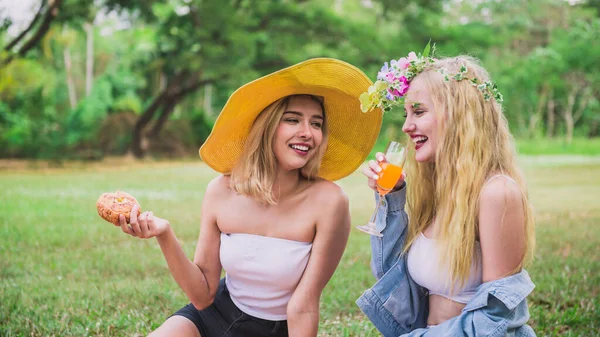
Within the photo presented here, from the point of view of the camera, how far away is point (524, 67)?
32.2 m

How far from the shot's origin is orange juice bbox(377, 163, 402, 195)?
2910 mm

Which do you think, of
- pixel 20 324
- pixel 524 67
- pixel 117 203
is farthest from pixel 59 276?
pixel 524 67

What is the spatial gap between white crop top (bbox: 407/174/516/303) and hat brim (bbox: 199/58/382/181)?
2.43 feet

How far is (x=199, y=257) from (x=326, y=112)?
95cm

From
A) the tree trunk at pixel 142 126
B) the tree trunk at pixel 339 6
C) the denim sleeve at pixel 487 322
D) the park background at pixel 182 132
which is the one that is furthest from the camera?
the tree trunk at pixel 339 6

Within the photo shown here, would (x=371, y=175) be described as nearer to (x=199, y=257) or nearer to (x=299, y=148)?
(x=299, y=148)

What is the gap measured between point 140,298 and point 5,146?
865 inches

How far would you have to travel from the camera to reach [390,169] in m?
2.91

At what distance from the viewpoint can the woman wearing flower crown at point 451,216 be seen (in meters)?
2.60

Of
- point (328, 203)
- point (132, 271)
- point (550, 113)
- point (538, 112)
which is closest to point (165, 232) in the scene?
point (328, 203)

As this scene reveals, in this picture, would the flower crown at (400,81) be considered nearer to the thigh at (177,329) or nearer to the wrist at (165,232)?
the wrist at (165,232)

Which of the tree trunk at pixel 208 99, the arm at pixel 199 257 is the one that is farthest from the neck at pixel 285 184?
the tree trunk at pixel 208 99

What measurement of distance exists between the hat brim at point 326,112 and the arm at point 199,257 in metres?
0.26

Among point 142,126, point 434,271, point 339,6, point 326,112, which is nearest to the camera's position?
point 434,271
